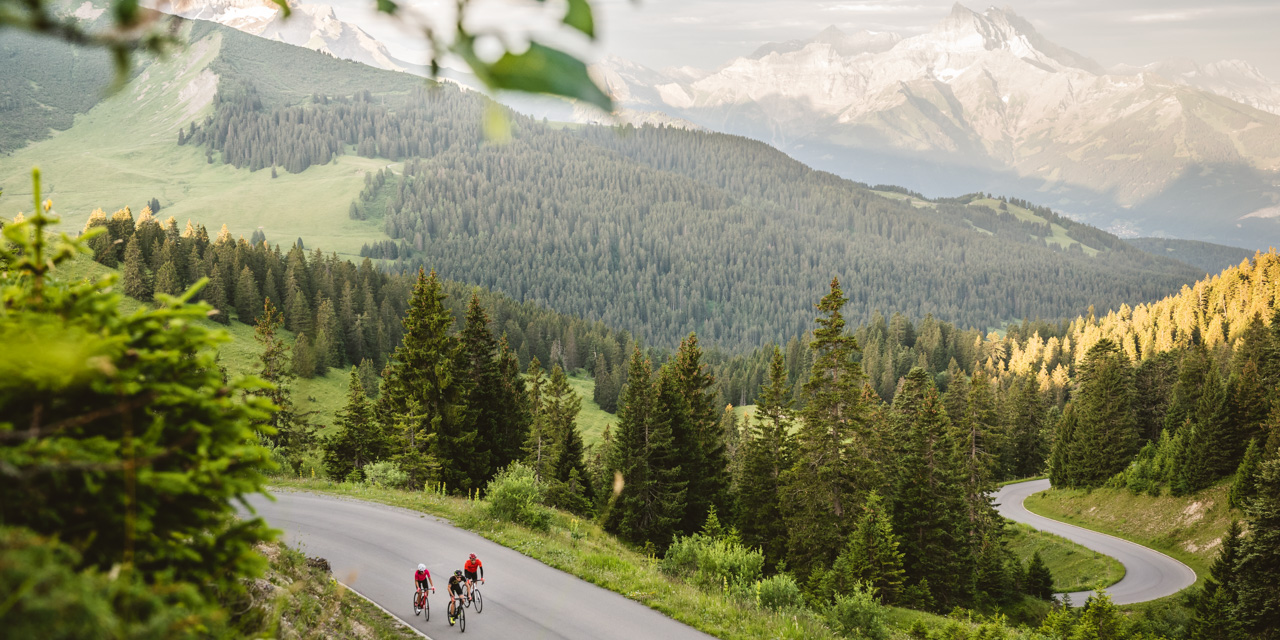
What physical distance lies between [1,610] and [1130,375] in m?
105

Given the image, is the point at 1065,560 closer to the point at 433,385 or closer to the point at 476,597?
the point at 433,385

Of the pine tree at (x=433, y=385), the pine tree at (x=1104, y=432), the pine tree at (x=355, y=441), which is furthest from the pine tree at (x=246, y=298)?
the pine tree at (x=1104, y=432)

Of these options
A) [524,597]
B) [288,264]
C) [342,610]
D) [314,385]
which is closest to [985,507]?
[524,597]

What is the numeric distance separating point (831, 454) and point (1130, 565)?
3500 cm

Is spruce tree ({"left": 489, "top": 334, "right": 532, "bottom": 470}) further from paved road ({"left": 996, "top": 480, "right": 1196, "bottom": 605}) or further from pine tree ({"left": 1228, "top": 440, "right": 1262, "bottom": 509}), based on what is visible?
pine tree ({"left": 1228, "top": 440, "right": 1262, "bottom": 509})

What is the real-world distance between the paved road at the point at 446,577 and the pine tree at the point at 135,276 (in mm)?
67482

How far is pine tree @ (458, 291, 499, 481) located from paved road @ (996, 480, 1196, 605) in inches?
1532

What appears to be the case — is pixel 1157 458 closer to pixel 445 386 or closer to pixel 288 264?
pixel 445 386

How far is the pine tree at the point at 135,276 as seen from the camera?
74875 millimetres

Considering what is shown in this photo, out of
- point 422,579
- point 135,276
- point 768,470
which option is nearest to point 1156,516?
point 768,470

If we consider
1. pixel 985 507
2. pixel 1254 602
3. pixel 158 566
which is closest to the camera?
pixel 158 566

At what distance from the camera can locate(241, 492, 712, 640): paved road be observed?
1551 centimetres

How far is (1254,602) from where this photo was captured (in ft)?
→ 101

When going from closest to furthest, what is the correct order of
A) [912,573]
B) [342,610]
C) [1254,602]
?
[342,610] < [1254,602] < [912,573]
